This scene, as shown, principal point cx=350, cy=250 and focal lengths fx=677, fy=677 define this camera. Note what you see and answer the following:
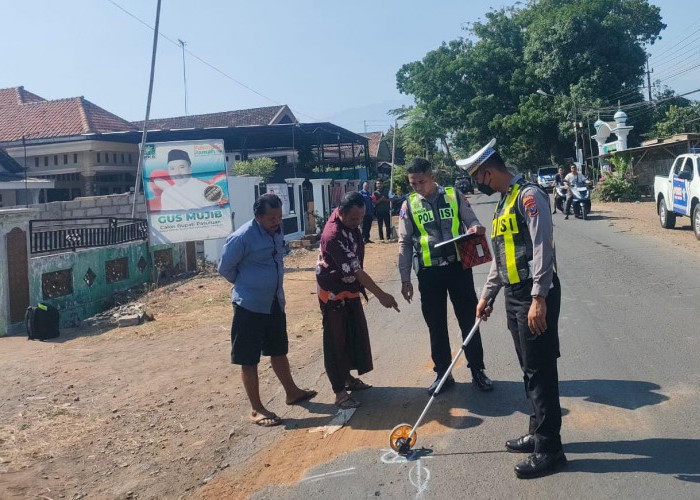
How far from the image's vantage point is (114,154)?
2647 cm

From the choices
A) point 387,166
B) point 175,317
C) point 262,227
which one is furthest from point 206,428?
point 387,166

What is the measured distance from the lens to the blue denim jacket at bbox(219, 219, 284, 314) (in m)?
5.20

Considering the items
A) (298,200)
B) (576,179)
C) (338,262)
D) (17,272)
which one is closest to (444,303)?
(338,262)

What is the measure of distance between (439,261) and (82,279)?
8116 mm

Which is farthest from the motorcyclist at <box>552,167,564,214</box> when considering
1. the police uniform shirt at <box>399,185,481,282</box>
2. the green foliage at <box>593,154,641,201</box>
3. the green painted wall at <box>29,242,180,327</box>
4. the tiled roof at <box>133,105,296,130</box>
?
the police uniform shirt at <box>399,185,481,282</box>

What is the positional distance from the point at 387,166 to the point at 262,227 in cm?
4339

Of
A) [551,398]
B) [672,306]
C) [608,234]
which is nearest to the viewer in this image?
[551,398]

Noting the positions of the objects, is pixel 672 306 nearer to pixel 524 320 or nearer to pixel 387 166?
pixel 524 320

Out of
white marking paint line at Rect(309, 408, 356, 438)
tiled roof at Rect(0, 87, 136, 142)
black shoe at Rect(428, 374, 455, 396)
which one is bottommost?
white marking paint line at Rect(309, 408, 356, 438)

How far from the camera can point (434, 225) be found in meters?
5.30

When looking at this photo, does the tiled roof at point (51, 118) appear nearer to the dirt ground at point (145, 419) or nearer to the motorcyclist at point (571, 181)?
the motorcyclist at point (571, 181)

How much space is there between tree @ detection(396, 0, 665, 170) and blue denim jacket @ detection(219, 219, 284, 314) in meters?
40.4

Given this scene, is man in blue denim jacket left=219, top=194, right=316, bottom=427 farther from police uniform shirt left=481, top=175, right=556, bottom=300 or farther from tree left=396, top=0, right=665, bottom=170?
tree left=396, top=0, right=665, bottom=170

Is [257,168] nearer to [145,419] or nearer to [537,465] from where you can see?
[145,419]
